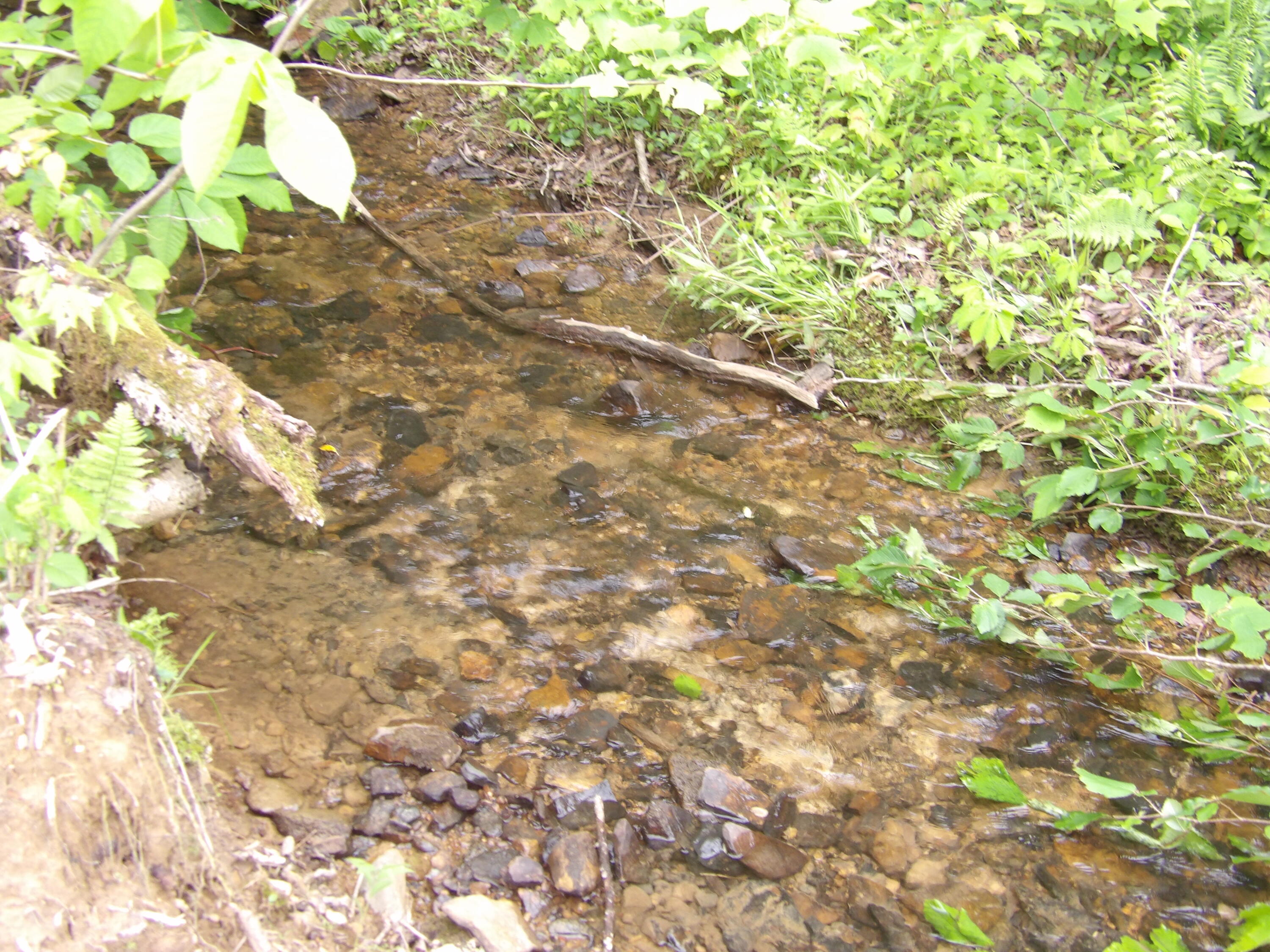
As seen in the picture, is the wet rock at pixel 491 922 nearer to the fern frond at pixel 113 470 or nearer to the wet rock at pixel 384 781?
the wet rock at pixel 384 781

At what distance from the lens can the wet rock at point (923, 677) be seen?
8.84ft

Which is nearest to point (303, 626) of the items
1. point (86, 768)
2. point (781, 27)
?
point (86, 768)

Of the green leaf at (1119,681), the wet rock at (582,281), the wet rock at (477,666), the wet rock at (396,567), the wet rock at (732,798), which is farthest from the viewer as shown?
the wet rock at (582,281)

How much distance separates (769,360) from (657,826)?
2514mm

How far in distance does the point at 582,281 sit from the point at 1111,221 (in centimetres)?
257

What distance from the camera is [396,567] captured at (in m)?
2.85

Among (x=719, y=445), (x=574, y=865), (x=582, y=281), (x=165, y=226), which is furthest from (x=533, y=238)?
(x=574, y=865)

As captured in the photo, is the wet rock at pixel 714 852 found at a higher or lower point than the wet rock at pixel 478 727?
lower

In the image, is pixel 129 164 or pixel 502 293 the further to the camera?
pixel 502 293

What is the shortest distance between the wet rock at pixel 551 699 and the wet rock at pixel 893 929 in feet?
3.19

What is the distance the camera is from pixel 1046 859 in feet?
7.32

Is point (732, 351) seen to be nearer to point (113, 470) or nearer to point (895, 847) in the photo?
point (895, 847)

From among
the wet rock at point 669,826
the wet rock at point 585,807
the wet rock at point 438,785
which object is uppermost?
the wet rock at point 438,785

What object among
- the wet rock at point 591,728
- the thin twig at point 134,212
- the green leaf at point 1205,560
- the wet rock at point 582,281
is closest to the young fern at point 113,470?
the thin twig at point 134,212
